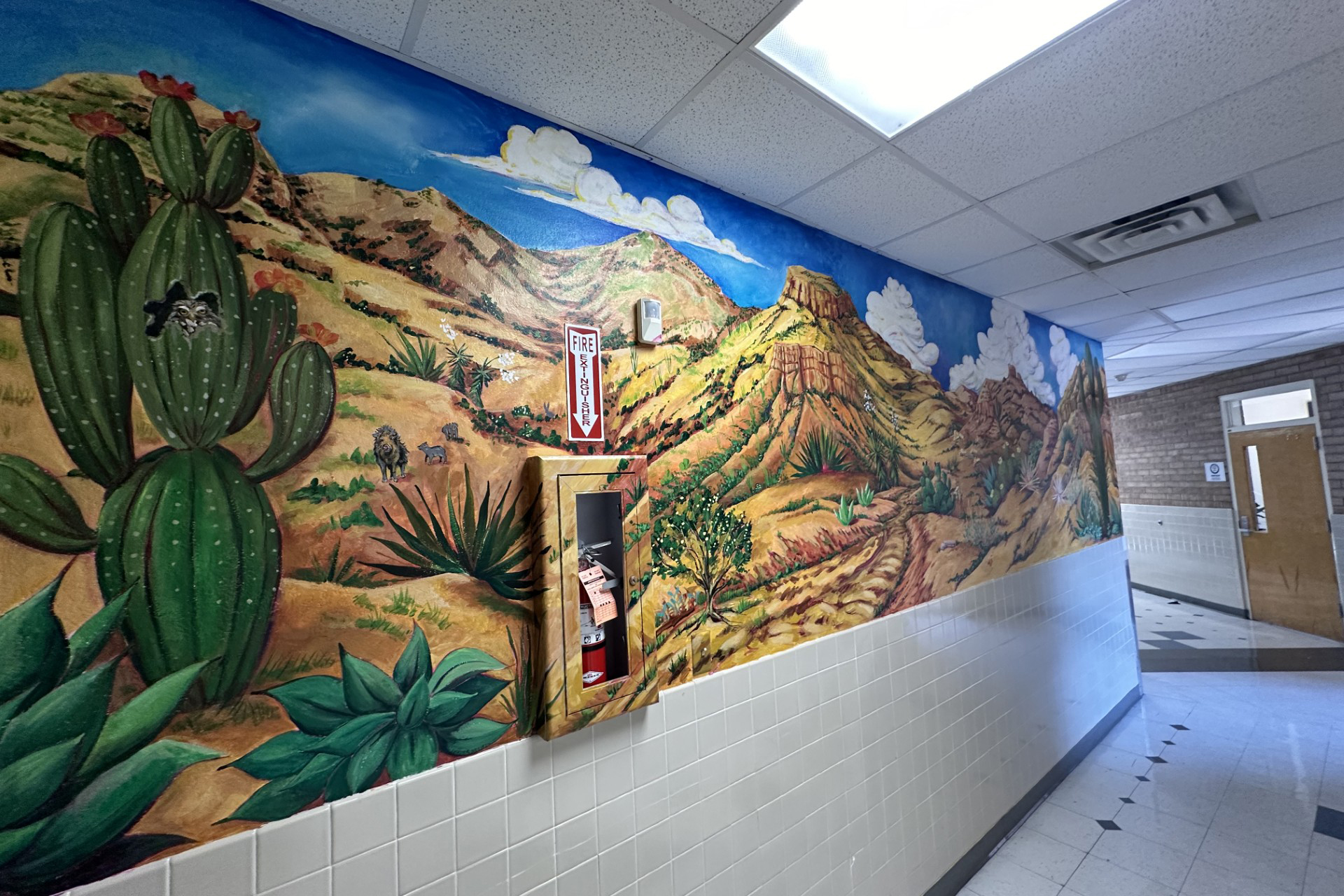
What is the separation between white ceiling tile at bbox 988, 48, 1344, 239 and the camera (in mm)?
1491

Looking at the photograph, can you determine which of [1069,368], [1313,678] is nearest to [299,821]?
[1069,368]

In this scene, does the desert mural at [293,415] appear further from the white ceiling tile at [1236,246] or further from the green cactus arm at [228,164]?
the white ceiling tile at [1236,246]

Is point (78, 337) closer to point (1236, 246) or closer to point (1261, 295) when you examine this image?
point (1236, 246)

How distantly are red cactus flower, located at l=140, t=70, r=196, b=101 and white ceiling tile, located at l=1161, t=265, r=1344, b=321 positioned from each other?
185 inches

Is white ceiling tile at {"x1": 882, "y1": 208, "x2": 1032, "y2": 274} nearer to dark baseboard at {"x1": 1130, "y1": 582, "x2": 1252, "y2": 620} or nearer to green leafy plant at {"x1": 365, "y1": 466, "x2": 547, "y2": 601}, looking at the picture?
green leafy plant at {"x1": 365, "y1": 466, "x2": 547, "y2": 601}

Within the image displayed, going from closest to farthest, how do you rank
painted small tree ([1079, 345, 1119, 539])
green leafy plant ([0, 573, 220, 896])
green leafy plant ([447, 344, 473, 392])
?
green leafy plant ([0, 573, 220, 896]) → green leafy plant ([447, 344, 473, 392]) → painted small tree ([1079, 345, 1119, 539])

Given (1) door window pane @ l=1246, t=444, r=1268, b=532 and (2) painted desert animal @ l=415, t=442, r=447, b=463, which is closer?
(2) painted desert animal @ l=415, t=442, r=447, b=463

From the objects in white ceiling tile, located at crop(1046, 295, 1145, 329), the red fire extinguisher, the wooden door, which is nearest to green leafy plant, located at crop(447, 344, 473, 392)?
the red fire extinguisher

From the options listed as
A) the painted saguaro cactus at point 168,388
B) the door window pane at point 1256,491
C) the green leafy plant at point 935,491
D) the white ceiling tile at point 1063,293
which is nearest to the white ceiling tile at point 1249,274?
the white ceiling tile at point 1063,293

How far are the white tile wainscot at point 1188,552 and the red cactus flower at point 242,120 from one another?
23.3 ft

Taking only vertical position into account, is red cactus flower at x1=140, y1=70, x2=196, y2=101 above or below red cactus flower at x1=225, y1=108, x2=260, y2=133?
above

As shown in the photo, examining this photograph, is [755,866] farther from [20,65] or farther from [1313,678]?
[1313,678]

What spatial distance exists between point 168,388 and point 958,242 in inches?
104

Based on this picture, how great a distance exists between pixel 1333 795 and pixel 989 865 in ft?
6.89
